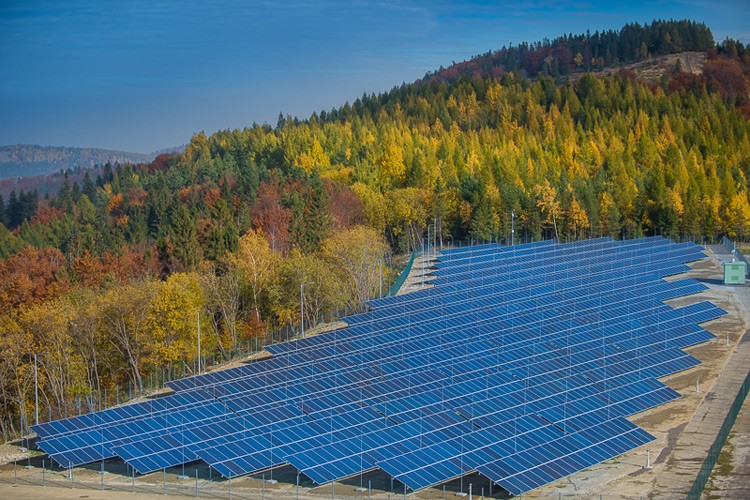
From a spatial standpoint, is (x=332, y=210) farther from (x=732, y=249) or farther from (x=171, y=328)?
(x=171, y=328)

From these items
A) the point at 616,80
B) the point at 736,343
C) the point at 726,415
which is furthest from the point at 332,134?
the point at 726,415

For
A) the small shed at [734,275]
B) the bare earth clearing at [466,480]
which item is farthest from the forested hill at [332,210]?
the small shed at [734,275]

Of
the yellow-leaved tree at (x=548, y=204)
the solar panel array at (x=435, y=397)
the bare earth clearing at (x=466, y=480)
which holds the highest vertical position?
the yellow-leaved tree at (x=548, y=204)

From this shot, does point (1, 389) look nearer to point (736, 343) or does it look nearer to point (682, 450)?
point (682, 450)

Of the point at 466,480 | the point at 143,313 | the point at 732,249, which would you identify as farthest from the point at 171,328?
the point at 732,249

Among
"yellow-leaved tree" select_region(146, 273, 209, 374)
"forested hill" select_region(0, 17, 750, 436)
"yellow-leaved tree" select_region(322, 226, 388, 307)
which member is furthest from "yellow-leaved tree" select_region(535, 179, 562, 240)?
"yellow-leaved tree" select_region(146, 273, 209, 374)

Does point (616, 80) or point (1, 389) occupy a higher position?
point (616, 80)

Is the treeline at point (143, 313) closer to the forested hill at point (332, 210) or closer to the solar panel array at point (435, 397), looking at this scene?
the forested hill at point (332, 210)
